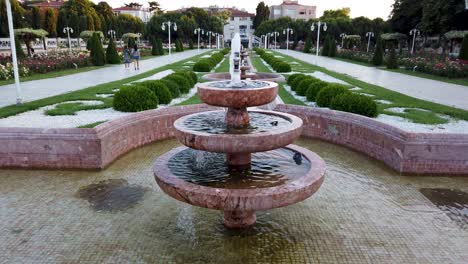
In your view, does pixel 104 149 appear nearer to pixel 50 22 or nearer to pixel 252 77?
pixel 252 77

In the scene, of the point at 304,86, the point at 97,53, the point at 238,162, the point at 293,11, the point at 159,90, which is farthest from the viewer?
the point at 293,11

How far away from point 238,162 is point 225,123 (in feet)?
1.79

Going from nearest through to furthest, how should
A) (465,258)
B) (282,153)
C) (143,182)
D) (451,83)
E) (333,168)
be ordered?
1. (465,258)
2. (282,153)
3. (143,182)
4. (333,168)
5. (451,83)

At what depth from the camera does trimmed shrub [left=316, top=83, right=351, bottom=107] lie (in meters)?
9.04

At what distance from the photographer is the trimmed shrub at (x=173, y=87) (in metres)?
10.9

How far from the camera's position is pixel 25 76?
60.8ft

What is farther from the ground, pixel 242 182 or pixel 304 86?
pixel 304 86

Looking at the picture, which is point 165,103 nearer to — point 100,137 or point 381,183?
point 100,137

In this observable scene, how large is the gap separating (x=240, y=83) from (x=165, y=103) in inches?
223

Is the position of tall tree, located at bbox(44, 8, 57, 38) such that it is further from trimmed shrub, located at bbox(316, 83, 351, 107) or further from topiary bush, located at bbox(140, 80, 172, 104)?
trimmed shrub, located at bbox(316, 83, 351, 107)

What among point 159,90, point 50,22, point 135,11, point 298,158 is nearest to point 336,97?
point 298,158

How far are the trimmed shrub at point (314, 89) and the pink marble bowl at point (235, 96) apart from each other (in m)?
6.28

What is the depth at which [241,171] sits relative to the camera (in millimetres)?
4410

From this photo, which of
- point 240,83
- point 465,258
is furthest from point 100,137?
point 465,258
